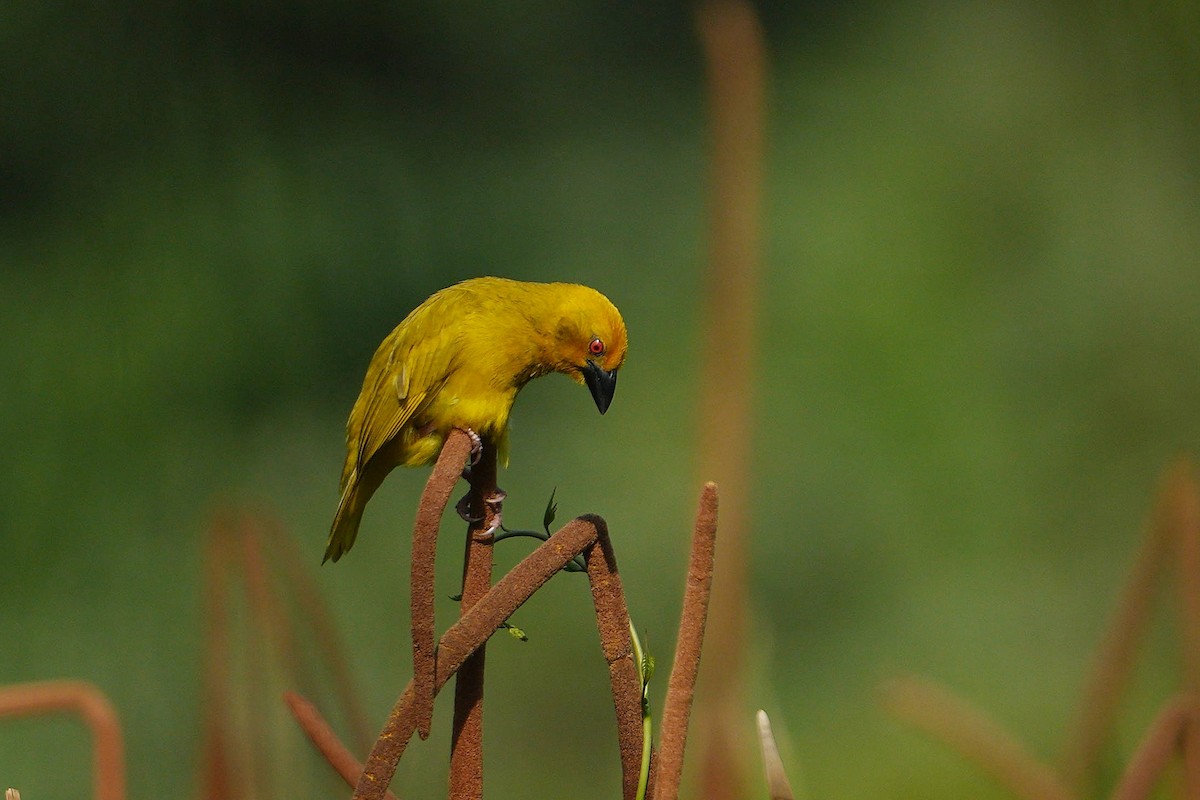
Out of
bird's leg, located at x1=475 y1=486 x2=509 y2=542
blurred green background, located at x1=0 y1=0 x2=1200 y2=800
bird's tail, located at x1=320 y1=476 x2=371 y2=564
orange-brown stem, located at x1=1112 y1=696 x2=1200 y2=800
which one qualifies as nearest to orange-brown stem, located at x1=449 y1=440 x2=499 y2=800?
bird's leg, located at x1=475 y1=486 x2=509 y2=542

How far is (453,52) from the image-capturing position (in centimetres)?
287

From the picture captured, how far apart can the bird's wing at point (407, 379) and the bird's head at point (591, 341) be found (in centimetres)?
13

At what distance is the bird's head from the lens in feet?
4.39

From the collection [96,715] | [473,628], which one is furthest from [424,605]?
[96,715]

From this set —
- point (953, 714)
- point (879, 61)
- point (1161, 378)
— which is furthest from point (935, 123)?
point (953, 714)

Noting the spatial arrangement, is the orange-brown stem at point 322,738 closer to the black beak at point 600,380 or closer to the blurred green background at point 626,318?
the black beak at point 600,380

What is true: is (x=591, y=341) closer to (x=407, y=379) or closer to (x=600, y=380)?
(x=600, y=380)

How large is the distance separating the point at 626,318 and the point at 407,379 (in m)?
1.56

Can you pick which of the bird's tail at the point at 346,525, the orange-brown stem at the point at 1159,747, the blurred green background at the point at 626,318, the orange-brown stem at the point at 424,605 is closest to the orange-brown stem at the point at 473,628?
the orange-brown stem at the point at 424,605

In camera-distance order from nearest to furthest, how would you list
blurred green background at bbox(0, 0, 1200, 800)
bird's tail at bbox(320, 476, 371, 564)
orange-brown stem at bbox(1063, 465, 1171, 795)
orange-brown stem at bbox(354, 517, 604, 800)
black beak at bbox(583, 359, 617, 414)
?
1. orange-brown stem at bbox(354, 517, 604, 800)
2. orange-brown stem at bbox(1063, 465, 1171, 795)
3. bird's tail at bbox(320, 476, 371, 564)
4. black beak at bbox(583, 359, 617, 414)
5. blurred green background at bbox(0, 0, 1200, 800)

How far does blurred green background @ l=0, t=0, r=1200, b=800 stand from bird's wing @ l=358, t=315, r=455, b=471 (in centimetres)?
58

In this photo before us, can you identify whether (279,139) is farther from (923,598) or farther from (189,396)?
(923,598)

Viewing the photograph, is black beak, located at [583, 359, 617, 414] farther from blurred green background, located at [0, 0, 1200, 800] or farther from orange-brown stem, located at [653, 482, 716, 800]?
orange-brown stem, located at [653, 482, 716, 800]

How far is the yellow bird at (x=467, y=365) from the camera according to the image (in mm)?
1330
